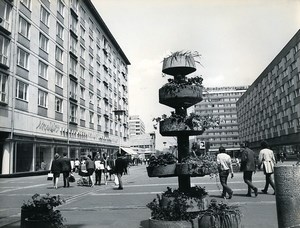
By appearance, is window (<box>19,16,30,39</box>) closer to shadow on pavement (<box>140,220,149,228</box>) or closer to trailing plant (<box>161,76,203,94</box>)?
trailing plant (<box>161,76,203,94</box>)

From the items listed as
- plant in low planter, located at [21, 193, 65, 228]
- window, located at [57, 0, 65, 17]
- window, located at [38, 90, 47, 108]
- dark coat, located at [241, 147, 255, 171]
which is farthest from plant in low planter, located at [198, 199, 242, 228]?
window, located at [57, 0, 65, 17]

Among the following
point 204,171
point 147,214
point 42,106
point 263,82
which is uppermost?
point 263,82

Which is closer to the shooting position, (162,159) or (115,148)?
(162,159)

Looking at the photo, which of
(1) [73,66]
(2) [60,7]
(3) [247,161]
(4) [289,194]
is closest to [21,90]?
(1) [73,66]

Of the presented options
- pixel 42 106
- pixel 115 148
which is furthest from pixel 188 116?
pixel 115 148

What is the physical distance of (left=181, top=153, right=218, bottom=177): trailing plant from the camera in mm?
5863

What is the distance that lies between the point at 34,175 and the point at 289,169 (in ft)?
87.1

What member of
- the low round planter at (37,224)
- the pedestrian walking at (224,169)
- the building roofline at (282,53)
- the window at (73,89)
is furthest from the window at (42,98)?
the building roofline at (282,53)

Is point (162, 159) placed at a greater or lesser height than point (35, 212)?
greater

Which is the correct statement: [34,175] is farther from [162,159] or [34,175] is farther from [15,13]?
[162,159]

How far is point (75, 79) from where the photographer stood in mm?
38281

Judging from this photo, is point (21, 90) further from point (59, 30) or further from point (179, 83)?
point (179, 83)

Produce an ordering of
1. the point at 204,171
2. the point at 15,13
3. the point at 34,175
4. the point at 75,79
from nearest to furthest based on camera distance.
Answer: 1. the point at 204,171
2. the point at 15,13
3. the point at 34,175
4. the point at 75,79

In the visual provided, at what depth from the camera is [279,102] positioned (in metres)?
65.1
